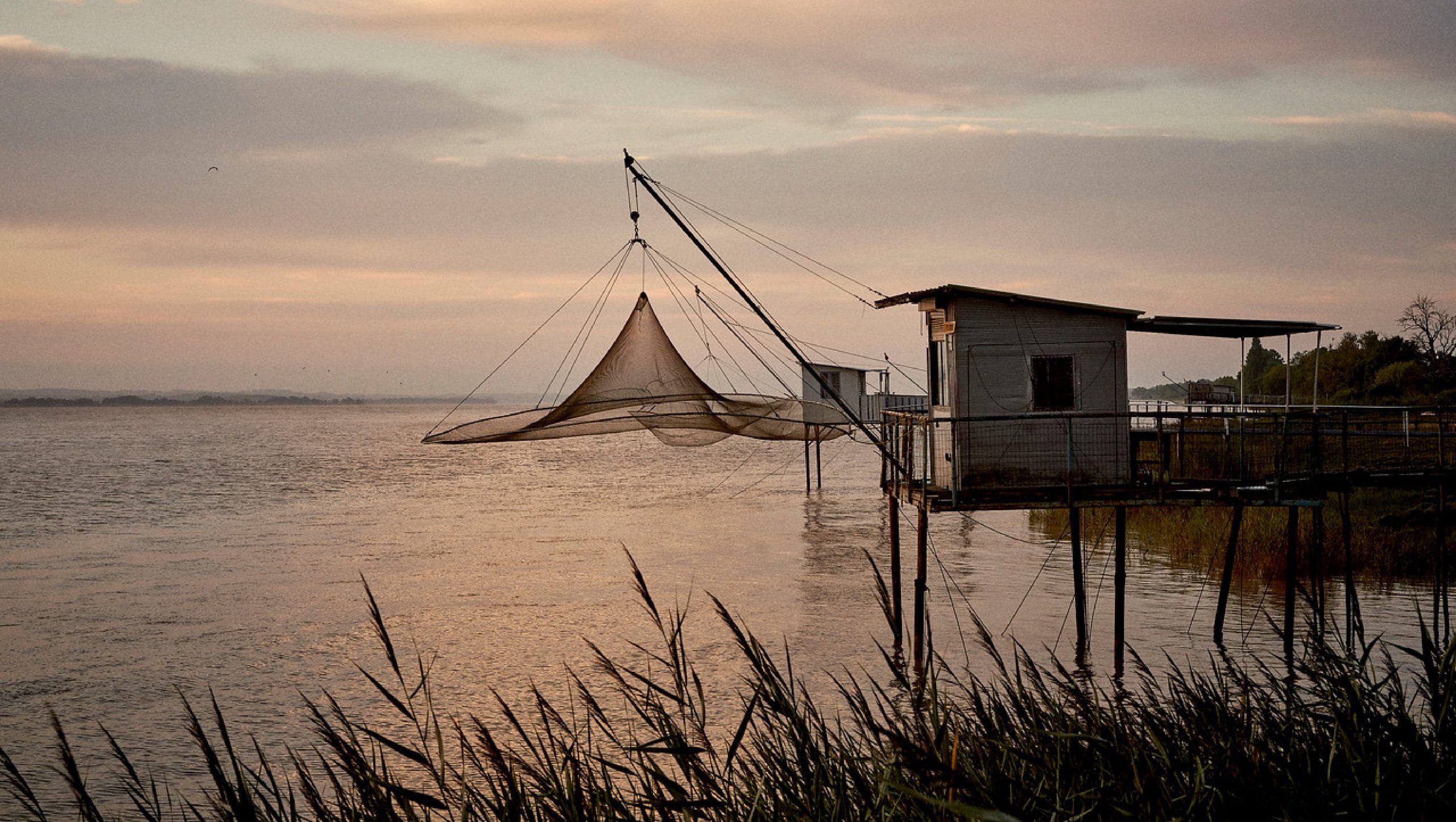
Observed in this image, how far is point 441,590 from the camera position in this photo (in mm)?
27125

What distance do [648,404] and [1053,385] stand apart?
6.32 metres

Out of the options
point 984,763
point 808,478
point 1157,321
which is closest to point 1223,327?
point 1157,321

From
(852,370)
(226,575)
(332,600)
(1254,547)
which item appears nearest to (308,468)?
(852,370)

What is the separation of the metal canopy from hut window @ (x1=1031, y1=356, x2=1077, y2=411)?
156 cm

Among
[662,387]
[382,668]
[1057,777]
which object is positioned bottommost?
[382,668]

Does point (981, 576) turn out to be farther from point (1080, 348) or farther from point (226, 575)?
point (226, 575)

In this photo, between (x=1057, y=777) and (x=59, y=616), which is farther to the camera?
(x=59, y=616)

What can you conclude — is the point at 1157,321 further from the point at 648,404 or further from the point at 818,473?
the point at 818,473

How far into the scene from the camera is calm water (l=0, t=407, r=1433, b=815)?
58.3 feet

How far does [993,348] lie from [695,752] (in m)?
14.4

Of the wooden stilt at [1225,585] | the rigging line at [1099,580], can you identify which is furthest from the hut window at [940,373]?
the rigging line at [1099,580]

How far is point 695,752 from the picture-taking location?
3.97 metres

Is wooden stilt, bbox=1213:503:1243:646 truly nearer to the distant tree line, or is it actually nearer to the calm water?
the calm water

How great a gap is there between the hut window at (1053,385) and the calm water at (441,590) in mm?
4064
